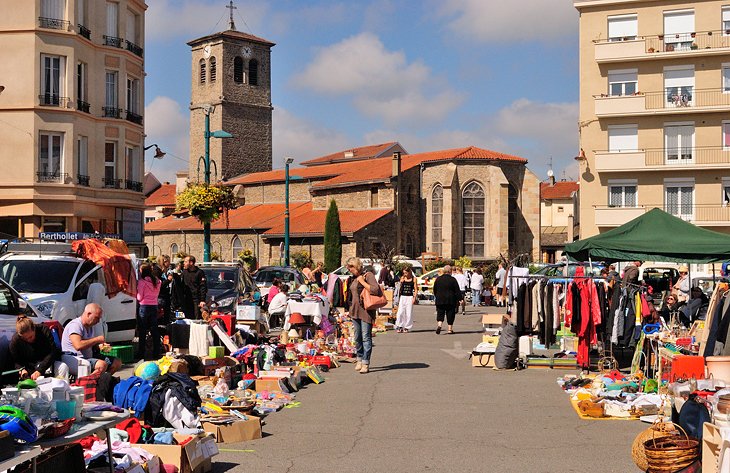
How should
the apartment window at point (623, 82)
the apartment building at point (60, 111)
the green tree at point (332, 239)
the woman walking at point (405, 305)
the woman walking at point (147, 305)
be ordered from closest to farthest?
the woman walking at point (147, 305), the woman walking at point (405, 305), the apartment building at point (60, 111), the apartment window at point (623, 82), the green tree at point (332, 239)

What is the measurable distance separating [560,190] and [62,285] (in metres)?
81.4

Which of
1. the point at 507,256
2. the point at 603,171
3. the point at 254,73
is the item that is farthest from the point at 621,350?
the point at 254,73

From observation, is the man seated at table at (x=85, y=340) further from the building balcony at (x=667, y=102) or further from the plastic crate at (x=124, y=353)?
the building balcony at (x=667, y=102)

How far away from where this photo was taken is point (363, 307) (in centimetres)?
1491

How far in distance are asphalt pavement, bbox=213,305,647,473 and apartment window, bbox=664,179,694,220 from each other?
1222 inches

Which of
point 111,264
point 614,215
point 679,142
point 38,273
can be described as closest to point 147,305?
point 111,264

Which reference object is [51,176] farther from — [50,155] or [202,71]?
[202,71]

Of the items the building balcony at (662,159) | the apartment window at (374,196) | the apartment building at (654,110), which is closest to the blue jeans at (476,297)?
the apartment building at (654,110)

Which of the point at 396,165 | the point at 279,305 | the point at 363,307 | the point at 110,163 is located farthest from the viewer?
the point at 396,165

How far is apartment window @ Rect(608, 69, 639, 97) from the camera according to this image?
145 ft

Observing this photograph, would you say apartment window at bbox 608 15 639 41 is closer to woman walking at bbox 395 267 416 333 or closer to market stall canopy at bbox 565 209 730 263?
woman walking at bbox 395 267 416 333

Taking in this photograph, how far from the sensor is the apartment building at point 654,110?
42969 mm

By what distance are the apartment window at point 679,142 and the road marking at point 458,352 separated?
2806 cm

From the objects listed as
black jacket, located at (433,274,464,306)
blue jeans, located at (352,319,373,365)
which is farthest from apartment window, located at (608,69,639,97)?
blue jeans, located at (352,319,373,365)
